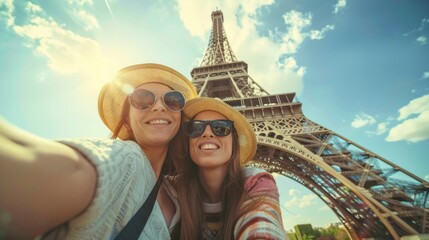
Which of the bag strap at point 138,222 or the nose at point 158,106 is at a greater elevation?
the nose at point 158,106

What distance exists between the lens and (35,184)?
0.44 m

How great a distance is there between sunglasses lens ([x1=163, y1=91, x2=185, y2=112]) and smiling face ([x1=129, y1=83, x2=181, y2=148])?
4cm

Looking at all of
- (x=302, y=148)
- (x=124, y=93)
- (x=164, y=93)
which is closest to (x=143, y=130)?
(x=164, y=93)

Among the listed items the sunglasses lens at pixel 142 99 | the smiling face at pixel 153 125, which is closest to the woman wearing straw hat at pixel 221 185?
the smiling face at pixel 153 125

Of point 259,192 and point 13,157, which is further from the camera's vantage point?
point 259,192

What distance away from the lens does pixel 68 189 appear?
1.68 feet

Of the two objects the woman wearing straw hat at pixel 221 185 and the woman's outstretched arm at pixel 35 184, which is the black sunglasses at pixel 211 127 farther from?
the woman's outstretched arm at pixel 35 184

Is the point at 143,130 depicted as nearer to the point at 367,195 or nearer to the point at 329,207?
the point at 367,195

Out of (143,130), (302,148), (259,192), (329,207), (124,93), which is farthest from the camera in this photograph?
(329,207)

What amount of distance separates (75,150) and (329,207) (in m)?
15.5

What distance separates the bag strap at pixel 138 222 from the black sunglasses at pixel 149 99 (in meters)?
0.90

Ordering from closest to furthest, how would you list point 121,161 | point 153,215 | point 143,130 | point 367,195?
point 121,161 → point 153,215 → point 143,130 → point 367,195

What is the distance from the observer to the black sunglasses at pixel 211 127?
7.23 ft

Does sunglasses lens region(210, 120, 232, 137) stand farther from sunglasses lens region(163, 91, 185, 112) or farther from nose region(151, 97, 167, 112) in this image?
nose region(151, 97, 167, 112)
